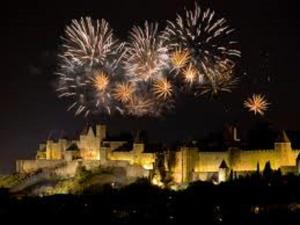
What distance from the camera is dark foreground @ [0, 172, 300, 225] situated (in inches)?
3413

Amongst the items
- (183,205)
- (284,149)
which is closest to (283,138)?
(284,149)

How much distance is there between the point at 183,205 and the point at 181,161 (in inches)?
420

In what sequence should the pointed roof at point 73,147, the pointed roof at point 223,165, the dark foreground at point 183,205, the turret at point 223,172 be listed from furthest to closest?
1. the pointed roof at point 73,147
2. the pointed roof at point 223,165
3. the turret at point 223,172
4. the dark foreground at point 183,205

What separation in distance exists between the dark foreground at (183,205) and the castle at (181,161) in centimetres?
346

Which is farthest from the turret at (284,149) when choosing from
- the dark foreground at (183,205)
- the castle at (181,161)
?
the dark foreground at (183,205)

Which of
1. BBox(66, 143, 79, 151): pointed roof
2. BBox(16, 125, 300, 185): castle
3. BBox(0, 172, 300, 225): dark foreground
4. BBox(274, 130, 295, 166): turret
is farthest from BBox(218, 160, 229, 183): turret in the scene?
BBox(66, 143, 79, 151): pointed roof

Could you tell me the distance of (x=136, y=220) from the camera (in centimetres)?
8781

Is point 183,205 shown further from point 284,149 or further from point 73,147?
point 73,147

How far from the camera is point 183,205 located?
89.4 meters

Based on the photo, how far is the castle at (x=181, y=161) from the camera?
323ft

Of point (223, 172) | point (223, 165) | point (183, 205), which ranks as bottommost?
point (183, 205)

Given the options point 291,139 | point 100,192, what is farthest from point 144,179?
point 291,139

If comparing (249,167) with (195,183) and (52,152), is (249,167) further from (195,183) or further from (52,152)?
(52,152)

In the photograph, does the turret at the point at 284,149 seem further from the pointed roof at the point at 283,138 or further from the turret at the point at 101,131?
the turret at the point at 101,131
